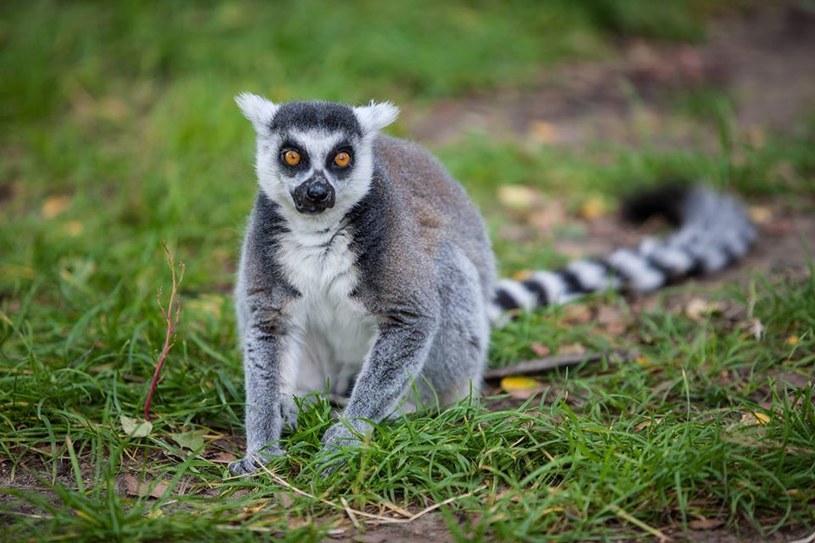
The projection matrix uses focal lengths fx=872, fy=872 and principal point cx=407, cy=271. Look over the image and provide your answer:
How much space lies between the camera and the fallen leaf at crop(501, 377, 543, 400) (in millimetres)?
4091

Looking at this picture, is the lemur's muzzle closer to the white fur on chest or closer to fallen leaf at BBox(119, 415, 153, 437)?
the white fur on chest

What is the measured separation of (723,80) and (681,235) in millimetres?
4866

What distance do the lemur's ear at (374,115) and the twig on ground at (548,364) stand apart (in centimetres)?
140

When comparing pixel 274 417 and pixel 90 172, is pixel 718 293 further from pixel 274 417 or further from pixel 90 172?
pixel 90 172

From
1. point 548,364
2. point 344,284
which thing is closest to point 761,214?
point 548,364

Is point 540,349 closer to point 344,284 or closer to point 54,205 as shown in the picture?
point 344,284

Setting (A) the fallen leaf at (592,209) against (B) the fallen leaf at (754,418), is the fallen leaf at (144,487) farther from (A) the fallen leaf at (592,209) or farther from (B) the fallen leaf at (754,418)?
(A) the fallen leaf at (592,209)

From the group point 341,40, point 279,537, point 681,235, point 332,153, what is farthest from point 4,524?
point 341,40

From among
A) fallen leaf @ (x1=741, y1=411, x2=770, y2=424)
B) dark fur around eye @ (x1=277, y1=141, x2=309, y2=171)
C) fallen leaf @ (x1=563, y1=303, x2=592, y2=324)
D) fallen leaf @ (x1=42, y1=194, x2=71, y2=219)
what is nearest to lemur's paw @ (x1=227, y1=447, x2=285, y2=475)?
dark fur around eye @ (x1=277, y1=141, x2=309, y2=171)

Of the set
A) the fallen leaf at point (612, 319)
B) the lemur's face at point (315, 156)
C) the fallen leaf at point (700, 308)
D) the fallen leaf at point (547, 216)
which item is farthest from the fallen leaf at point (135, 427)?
the fallen leaf at point (547, 216)

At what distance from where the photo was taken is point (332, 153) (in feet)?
11.3

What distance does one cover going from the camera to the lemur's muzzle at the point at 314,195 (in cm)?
332

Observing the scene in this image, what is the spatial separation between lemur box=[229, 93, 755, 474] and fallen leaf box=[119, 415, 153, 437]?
1.35 ft

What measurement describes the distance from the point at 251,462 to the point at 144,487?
1.34ft
